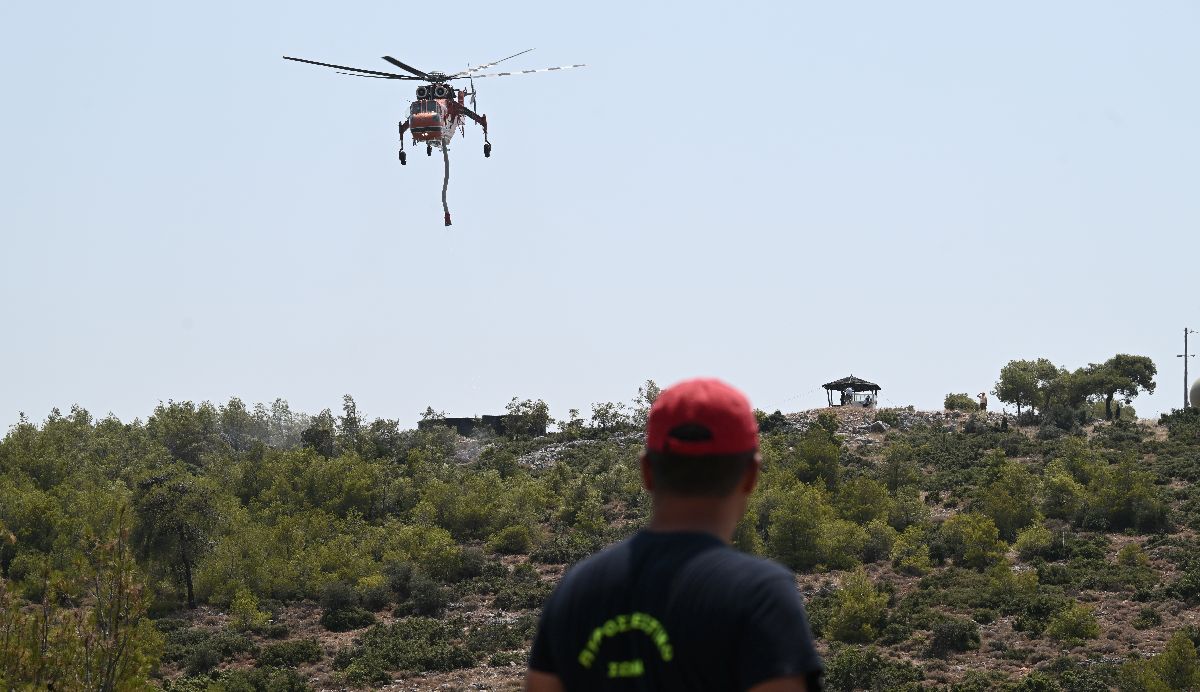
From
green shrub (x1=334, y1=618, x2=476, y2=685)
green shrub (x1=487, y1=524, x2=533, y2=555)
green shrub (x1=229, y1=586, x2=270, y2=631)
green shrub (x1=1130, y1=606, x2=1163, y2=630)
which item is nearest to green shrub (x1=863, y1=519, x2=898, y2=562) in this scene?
green shrub (x1=1130, y1=606, x2=1163, y2=630)

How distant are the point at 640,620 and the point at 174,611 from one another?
2088 inches

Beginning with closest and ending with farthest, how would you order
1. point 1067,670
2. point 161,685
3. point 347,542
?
point 1067,670, point 161,685, point 347,542

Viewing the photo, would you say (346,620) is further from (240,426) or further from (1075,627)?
(240,426)

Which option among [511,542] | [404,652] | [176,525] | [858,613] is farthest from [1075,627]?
[176,525]

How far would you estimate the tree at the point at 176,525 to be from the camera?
173 ft

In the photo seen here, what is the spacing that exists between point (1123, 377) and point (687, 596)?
3775 inches

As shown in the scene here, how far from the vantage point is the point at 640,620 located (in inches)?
118

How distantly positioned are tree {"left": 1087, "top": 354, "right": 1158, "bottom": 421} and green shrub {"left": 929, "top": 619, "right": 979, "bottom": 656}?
54077 mm

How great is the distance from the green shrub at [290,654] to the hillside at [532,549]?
0.51 ft

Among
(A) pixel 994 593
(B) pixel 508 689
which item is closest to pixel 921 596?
(A) pixel 994 593

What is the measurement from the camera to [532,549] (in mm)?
59969

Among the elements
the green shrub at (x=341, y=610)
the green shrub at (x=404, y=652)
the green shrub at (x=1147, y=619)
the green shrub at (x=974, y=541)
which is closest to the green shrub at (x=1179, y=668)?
the green shrub at (x=1147, y=619)

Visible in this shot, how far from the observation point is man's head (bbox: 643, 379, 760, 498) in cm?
302

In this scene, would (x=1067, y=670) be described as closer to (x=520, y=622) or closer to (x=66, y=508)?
(x=520, y=622)
